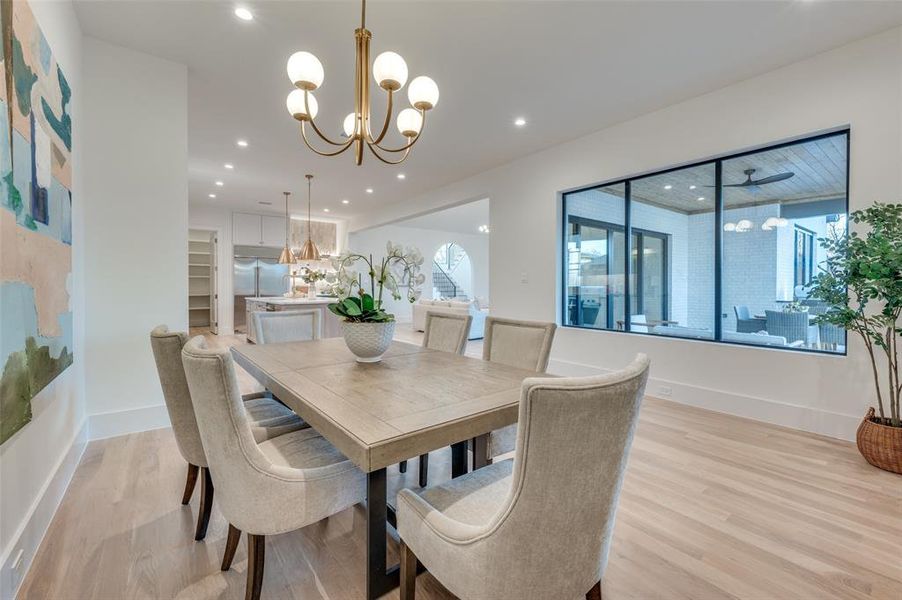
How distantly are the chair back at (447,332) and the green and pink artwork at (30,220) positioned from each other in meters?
1.90

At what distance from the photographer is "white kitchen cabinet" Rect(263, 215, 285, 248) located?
8906 millimetres

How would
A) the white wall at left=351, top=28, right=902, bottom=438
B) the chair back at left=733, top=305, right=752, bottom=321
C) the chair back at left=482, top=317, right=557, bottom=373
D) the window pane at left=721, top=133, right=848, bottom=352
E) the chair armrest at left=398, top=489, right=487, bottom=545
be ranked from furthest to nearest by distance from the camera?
the chair back at left=733, top=305, right=752, bottom=321
the window pane at left=721, top=133, right=848, bottom=352
the white wall at left=351, top=28, right=902, bottom=438
the chair back at left=482, top=317, right=557, bottom=373
the chair armrest at left=398, top=489, right=487, bottom=545

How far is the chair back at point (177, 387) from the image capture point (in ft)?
5.08

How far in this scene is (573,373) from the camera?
467cm

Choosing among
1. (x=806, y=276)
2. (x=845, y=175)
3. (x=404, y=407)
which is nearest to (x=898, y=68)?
(x=845, y=175)

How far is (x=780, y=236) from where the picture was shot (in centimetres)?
325

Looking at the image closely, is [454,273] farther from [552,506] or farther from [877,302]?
[552,506]

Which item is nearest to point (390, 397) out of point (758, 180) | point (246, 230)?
point (758, 180)

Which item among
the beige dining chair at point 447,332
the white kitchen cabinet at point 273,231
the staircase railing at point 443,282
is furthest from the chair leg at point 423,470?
the staircase railing at point 443,282

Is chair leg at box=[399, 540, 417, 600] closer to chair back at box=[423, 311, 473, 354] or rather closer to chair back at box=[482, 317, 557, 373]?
chair back at box=[482, 317, 557, 373]

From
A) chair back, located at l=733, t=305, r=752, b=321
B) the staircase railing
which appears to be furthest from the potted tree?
the staircase railing

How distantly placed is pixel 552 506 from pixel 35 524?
2162 millimetres

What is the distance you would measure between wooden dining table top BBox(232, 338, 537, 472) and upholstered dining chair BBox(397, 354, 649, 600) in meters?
0.22

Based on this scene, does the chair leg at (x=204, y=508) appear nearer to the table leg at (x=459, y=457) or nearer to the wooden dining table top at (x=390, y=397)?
the wooden dining table top at (x=390, y=397)
